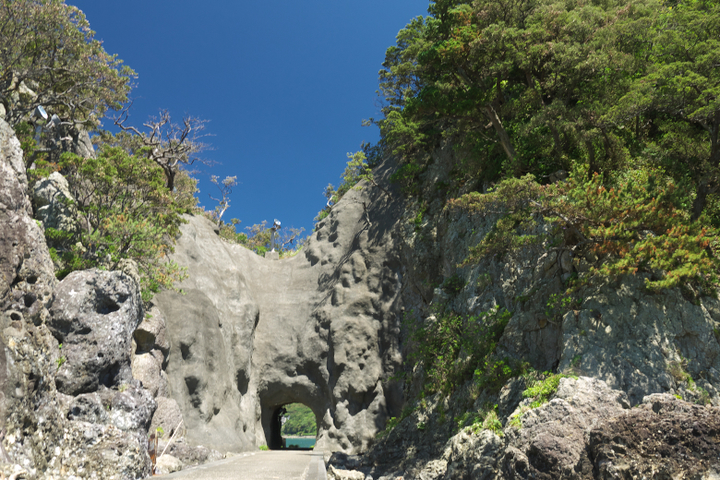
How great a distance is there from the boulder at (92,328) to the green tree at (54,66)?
888cm

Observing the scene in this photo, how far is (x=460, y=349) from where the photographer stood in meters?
15.2

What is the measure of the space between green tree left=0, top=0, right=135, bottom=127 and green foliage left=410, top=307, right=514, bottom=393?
61.4 ft

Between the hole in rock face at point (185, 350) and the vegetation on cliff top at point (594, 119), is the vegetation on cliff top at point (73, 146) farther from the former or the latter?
the vegetation on cliff top at point (594, 119)

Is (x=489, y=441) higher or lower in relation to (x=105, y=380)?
lower

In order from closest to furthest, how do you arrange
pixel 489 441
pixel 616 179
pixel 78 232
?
pixel 489 441
pixel 616 179
pixel 78 232

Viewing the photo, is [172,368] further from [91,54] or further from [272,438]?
[91,54]

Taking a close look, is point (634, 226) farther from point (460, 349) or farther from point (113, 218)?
point (113, 218)

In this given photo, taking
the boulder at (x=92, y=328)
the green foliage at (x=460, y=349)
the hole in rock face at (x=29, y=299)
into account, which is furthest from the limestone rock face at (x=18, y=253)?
the green foliage at (x=460, y=349)

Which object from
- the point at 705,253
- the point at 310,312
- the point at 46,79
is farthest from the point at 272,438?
the point at 705,253

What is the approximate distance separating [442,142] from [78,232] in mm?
17739

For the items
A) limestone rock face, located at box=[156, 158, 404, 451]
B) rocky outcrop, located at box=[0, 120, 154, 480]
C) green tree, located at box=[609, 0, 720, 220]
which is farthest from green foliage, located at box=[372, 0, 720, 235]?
rocky outcrop, located at box=[0, 120, 154, 480]

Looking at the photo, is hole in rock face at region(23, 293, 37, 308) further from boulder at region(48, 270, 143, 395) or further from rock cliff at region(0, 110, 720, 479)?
boulder at region(48, 270, 143, 395)

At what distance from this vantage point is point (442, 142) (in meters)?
24.0

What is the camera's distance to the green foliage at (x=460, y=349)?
42.1 ft
